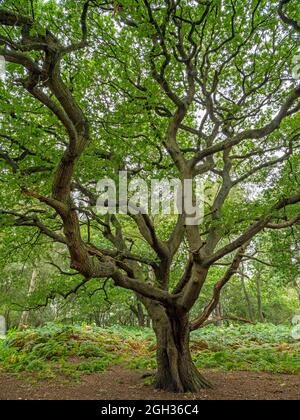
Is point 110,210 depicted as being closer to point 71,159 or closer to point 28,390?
point 71,159

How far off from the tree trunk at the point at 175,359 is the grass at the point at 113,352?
2.66 m

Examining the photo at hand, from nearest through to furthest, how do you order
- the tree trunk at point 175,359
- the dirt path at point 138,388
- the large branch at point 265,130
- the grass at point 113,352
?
1. the large branch at point 265,130
2. the dirt path at point 138,388
3. the tree trunk at point 175,359
4. the grass at point 113,352

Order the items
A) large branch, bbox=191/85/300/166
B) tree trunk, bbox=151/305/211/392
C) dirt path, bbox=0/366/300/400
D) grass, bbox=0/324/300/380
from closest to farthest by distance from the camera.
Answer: large branch, bbox=191/85/300/166, dirt path, bbox=0/366/300/400, tree trunk, bbox=151/305/211/392, grass, bbox=0/324/300/380

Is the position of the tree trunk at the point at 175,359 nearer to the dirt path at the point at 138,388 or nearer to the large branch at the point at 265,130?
the dirt path at the point at 138,388

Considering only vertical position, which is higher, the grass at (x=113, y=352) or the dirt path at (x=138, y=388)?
the grass at (x=113, y=352)

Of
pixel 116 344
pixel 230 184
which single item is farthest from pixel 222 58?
pixel 116 344

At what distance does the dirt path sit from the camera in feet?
21.7

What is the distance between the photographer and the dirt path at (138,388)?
662cm

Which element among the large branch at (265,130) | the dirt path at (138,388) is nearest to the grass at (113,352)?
the dirt path at (138,388)

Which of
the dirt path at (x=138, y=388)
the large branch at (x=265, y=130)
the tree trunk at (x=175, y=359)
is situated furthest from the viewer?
the tree trunk at (x=175, y=359)

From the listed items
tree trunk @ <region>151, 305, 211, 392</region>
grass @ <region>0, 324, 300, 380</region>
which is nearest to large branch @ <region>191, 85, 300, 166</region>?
tree trunk @ <region>151, 305, 211, 392</region>

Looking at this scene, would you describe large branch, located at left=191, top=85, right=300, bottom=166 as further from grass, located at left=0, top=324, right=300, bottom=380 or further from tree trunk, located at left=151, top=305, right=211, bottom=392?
grass, located at left=0, top=324, right=300, bottom=380

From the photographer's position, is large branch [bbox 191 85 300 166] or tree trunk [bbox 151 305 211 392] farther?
tree trunk [bbox 151 305 211 392]

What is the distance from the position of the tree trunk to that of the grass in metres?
2.66
